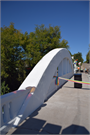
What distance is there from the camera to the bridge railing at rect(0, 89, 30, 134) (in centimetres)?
277

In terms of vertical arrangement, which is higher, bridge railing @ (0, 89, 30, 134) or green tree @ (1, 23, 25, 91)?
green tree @ (1, 23, 25, 91)

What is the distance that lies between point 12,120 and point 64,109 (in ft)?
6.61

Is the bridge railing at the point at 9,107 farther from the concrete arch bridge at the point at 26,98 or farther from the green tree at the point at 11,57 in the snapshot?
the green tree at the point at 11,57

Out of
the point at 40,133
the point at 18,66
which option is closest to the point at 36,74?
the point at 40,133

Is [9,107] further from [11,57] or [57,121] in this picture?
[11,57]

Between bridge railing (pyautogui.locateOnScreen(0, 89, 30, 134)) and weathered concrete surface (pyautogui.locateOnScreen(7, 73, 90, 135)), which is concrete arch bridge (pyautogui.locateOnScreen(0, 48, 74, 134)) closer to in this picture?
bridge railing (pyautogui.locateOnScreen(0, 89, 30, 134))

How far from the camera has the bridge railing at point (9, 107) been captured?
9.10ft

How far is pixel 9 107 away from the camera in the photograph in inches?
120

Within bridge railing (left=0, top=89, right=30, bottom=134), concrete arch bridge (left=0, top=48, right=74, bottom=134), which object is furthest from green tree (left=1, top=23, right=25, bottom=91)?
bridge railing (left=0, top=89, right=30, bottom=134)

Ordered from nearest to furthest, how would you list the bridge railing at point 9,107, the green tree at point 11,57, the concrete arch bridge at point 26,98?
the bridge railing at point 9,107
the concrete arch bridge at point 26,98
the green tree at point 11,57

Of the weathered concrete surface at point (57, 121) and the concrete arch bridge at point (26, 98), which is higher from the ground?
the concrete arch bridge at point (26, 98)

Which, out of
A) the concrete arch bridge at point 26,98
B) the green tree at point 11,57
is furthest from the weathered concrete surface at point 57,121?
the green tree at point 11,57

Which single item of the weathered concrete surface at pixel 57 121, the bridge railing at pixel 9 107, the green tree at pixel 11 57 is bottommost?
the weathered concrete surface at pixel 57 121

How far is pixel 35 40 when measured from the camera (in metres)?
27.6
